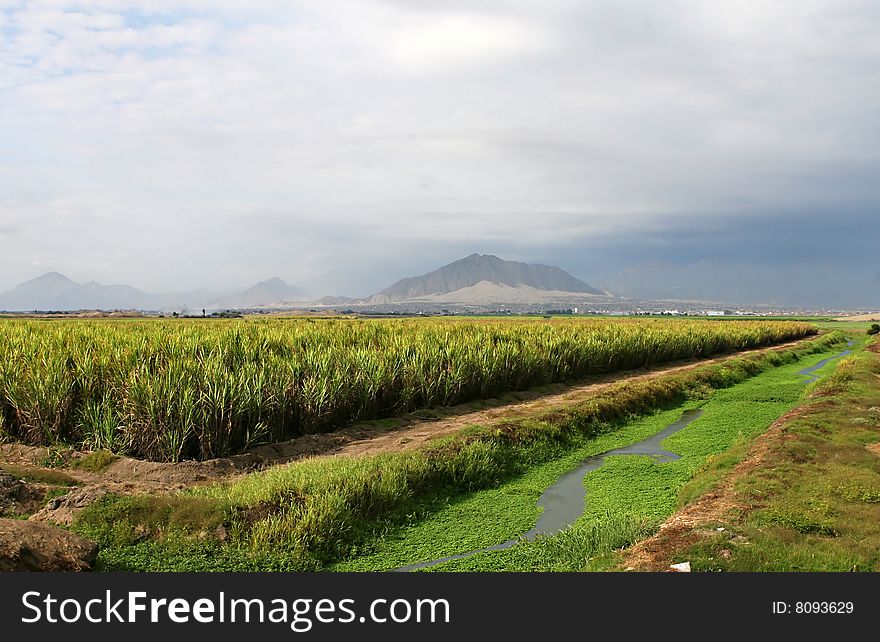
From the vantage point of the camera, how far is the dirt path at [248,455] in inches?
323

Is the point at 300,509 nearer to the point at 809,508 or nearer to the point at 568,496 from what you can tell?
the point at 568,496

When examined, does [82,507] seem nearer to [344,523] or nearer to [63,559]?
[63,559]

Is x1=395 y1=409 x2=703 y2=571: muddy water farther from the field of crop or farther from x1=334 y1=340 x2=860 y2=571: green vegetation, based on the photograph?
the field of crop

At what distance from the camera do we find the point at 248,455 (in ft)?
32.7

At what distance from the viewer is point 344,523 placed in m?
7.20

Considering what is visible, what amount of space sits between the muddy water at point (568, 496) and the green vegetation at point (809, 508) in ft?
6.62

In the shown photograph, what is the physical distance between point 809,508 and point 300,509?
5964mm

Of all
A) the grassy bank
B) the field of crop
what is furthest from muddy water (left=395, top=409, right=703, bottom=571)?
the field of crop

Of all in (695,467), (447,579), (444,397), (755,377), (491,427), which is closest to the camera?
(447,579)

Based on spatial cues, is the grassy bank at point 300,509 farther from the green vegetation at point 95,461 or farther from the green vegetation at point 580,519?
the green vegetation at point 95,461

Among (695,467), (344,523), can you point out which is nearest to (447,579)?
(344,523)

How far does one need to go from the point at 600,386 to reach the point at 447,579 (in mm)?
16361

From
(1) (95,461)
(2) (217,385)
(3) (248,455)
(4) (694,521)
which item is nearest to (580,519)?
(4) (694,521)

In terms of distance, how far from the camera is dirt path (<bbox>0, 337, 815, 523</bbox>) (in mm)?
8203
